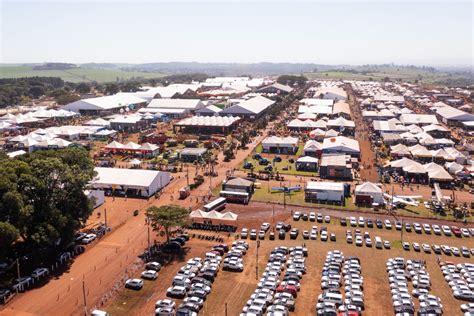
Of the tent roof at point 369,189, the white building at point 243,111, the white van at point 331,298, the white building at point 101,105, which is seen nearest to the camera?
the white van at point 331,298

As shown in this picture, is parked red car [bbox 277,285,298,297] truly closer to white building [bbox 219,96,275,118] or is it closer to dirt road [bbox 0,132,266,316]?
dirt road [bbox 0,132,266,316]

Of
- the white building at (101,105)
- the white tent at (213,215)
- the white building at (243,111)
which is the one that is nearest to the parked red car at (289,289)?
the white tent at (213,215)

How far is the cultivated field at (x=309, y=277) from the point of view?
2519 centimetres

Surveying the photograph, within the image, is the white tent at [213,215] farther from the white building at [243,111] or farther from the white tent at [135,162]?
the white building at [243,111]

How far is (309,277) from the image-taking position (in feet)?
94.0

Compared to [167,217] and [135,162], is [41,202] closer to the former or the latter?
[167,217]

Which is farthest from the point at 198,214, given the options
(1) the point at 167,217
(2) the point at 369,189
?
(2) the point at 369,189

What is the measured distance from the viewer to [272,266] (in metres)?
29.5

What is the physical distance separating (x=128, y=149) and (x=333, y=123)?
128ft

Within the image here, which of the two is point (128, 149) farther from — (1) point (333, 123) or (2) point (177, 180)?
(1) point (333, 123)

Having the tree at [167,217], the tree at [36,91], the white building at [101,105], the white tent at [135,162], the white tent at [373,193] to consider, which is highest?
the tree at [36,91]

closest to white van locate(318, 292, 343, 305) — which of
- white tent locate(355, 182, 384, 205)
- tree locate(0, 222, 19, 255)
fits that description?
white tent locate(355, 182, 384, 205)

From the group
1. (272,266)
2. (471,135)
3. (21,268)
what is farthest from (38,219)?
(471,135)

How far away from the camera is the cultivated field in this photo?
25.2m
